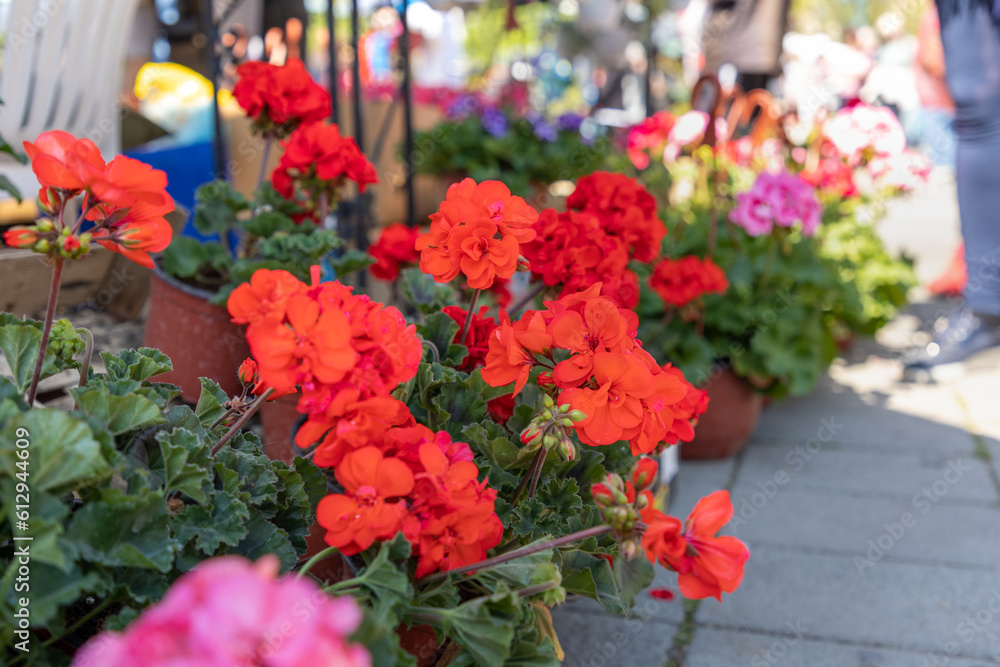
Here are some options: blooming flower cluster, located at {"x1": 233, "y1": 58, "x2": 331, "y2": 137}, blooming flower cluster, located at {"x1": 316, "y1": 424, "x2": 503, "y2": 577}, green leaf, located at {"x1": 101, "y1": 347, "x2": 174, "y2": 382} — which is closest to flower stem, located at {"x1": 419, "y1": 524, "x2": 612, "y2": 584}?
blooming flower cluster, located at {"x1": 316, "y1": 424, "x2": 503, "y2": 577}

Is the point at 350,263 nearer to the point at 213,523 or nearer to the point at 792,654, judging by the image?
the point at 213,523

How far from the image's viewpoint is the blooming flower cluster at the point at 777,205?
2.28 metres

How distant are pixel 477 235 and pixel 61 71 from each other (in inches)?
64.8

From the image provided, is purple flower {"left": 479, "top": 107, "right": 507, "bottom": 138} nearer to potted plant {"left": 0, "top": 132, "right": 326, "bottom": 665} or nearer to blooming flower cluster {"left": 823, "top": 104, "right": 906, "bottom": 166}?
blooming flower cluster {"left": 823, "top": 104, "right": 906, "bottom": 166}

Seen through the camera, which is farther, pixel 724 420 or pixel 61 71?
pixel 724 420

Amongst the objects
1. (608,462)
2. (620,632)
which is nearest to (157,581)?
(608,462)

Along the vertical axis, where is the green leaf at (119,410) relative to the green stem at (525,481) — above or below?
above

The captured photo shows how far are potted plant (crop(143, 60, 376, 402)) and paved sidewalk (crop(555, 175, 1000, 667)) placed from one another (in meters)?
0.84

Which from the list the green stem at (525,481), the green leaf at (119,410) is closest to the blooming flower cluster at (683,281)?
the green stem at (525,481)

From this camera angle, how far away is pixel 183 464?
2.29ft

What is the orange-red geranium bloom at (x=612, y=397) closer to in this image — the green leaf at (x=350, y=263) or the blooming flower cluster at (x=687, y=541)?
the blooming flower cluster at (x=687, y=541)

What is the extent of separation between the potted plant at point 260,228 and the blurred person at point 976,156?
89.4 inches

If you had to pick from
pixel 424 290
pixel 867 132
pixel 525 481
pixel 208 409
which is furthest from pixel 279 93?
pixel 867 132

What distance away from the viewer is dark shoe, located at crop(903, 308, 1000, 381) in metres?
3.01
